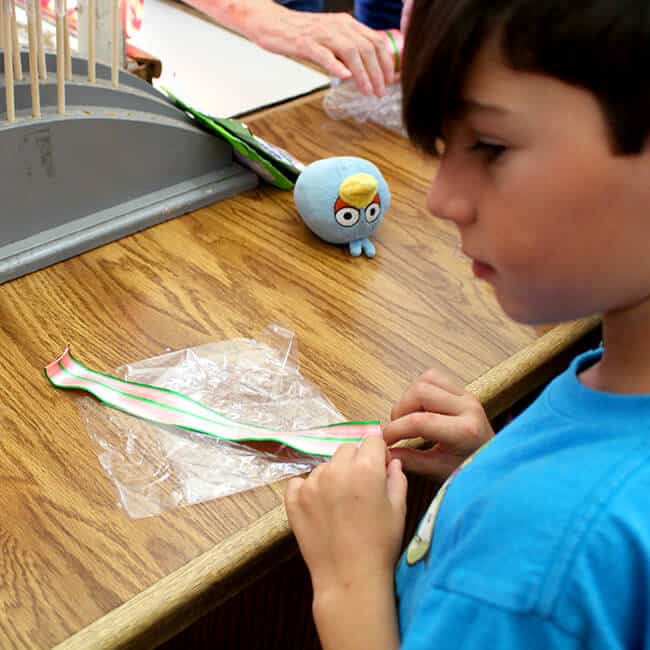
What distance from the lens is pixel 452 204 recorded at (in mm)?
484

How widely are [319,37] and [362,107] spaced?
0.15 metres

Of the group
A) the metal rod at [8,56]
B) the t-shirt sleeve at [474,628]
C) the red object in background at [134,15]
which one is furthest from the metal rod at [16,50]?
the t-shirt sleeve at [474,628]

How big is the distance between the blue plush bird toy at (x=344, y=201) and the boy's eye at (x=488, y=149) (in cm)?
50

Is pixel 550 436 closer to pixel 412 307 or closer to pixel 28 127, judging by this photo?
pixel 412 307

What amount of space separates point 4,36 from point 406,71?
0.52 meters

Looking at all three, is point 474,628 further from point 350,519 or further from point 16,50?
point 16,50

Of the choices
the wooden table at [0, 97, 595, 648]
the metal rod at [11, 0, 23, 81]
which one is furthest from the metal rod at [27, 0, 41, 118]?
the wooden table at [0, 97, 595, 648]

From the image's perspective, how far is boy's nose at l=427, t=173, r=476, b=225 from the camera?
0.48 m

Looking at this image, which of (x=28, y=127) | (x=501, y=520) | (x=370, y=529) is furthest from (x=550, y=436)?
(x=28, y=127)

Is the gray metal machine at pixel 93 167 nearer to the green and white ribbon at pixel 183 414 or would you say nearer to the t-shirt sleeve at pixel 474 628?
the green and white ribbon at pixel 183 414

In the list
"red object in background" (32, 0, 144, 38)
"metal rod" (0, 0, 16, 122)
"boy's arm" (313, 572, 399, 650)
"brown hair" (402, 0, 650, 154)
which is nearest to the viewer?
"brown hair" (402, 0, 650, 154)

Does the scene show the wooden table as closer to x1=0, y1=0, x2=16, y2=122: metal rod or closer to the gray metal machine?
the gray metal machine

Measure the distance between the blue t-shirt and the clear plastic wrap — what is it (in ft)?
2.71

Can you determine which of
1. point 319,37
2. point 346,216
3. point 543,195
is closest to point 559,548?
point 543,195
